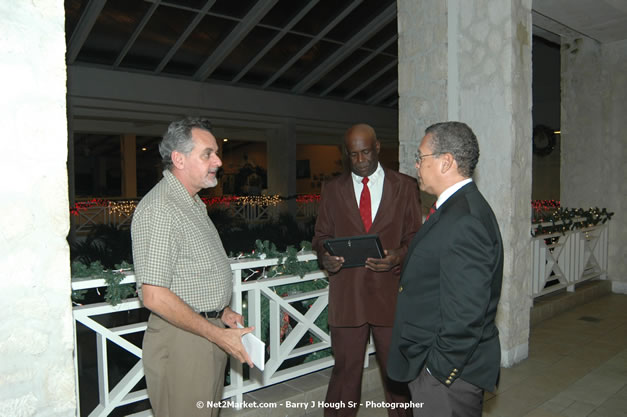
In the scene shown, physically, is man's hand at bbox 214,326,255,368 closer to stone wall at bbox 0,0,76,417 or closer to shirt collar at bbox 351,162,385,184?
stone wall at bbox 0,0,76,417

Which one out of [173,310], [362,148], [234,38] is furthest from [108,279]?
[234,38]

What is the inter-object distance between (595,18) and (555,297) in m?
3.50

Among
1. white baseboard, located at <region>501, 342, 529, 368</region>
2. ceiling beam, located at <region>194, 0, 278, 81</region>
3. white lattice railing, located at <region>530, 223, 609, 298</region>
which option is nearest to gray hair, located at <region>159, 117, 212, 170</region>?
white baseboard, located at <region>501, 342, 529, 368</region>

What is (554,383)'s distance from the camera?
3596 mm

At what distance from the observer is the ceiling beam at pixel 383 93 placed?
14.8 meters

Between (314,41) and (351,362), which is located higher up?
(314,41)

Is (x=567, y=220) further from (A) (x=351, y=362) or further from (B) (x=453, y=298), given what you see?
(B) (x=453, y=298)

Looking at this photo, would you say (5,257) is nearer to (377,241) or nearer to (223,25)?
(377,241)

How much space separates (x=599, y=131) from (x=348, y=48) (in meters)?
6.76

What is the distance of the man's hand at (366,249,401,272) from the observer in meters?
2.49

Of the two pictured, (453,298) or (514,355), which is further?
(514,355)

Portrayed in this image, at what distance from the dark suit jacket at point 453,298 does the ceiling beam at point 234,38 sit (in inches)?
345

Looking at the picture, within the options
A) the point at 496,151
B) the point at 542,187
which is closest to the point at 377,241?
the point at 496,151

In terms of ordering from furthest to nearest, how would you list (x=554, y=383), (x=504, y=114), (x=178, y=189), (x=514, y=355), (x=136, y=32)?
(x=136, y=32) → (x=514, y=355) → (x=504, y=114) → (x=554, y=383) → (x=178, y=189)
